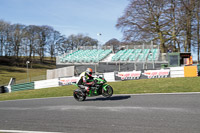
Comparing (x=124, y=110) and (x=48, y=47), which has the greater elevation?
(x=48, y=47)

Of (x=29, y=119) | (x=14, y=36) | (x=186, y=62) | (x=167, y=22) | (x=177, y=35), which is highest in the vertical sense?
(x=14, y=36)

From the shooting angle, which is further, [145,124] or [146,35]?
[146,35]

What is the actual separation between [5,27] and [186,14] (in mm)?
59973

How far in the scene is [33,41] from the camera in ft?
248

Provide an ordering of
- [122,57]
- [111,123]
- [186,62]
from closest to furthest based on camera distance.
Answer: [111,123] → [186,62] → [122,57]

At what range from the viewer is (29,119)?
24.9 feet

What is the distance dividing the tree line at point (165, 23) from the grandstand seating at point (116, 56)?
2.09 m

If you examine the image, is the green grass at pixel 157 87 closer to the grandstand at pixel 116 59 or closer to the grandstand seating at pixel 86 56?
the grandstand at pixel 116 59

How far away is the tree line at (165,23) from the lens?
2927 cm

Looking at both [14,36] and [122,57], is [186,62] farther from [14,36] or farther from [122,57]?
[14,36]

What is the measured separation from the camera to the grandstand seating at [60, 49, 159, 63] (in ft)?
96.3

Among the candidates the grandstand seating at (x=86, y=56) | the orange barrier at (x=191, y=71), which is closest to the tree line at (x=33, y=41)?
the grandstand seating at (x=86, y=56)

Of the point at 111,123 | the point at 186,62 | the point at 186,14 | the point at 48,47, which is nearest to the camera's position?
the point at 111,123

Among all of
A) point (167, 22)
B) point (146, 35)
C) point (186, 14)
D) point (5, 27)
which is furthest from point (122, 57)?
point (5, 27)
